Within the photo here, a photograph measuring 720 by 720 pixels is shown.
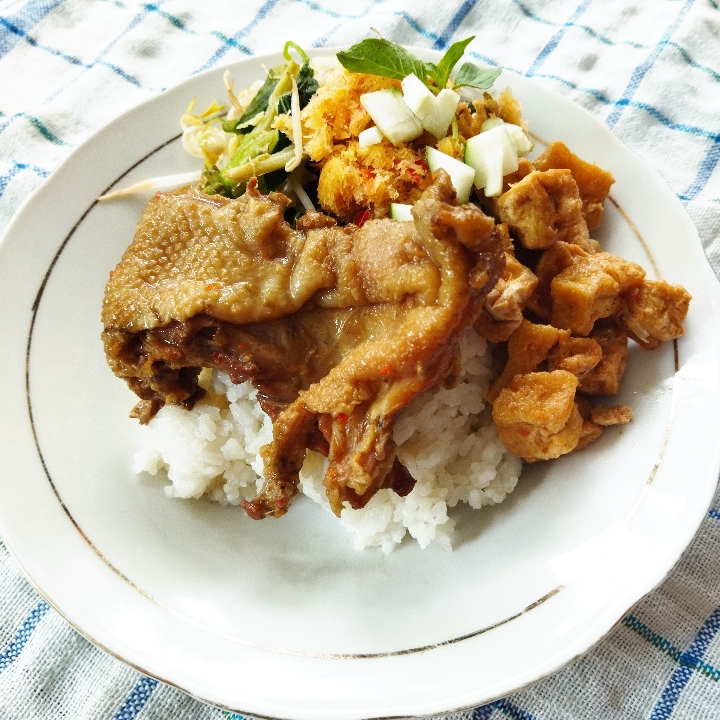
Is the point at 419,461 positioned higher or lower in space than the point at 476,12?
lower

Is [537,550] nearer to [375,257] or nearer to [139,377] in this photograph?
[375,257]

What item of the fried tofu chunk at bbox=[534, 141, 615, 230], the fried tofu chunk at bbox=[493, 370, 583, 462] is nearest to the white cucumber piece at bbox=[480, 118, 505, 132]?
the fried tofu chunk at bbox=[534, 141, 615, 230]

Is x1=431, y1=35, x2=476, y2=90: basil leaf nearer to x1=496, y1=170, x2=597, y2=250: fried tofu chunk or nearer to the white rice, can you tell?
x1=496, y1=170, x2=597, y2=250: fried tofu chunk

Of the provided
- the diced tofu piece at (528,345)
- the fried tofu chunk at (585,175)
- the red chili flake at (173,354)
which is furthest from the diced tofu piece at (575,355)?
the red chili flake at (173,354)

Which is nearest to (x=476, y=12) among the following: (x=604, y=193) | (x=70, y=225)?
(x=604, y=193)

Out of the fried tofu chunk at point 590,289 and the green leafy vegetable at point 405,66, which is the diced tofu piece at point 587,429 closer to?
the fried tofu chunk at point 590,289

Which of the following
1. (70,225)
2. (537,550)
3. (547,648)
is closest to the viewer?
(547,648)
